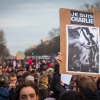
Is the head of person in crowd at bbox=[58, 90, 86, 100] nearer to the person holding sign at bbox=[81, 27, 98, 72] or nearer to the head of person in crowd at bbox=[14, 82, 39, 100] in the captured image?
the head of person in crowd at bbox=[14, 82, 39, 100]

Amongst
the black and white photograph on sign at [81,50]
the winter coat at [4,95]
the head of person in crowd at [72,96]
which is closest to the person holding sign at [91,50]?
the black and white photograph on sign at [81,50]

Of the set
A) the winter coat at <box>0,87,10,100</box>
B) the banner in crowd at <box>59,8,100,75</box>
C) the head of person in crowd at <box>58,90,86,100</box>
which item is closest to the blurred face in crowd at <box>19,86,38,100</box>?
the head of person in crowd at <box>58,90,86,100</box>

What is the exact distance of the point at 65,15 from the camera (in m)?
4.66

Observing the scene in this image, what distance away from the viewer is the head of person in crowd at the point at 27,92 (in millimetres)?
3221

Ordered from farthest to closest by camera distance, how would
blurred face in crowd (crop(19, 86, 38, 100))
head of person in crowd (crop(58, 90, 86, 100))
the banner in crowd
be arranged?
the banner in crowd → blurred face in crowd (crop(19, 86, 38, 100)) → head of person in crowd (crop(58, 90, 86, 100))

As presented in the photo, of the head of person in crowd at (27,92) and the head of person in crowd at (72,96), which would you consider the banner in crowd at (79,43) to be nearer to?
the head of person in crowd at (27,92)

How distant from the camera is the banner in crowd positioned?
462 cm

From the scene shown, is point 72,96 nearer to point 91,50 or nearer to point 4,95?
point 91,50

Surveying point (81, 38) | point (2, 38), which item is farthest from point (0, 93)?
point (2, 38)

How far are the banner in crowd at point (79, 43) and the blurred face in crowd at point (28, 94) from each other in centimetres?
130

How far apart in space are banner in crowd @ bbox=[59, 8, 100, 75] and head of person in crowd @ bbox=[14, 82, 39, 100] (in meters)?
1.25

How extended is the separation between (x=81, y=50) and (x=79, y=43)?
0.10m

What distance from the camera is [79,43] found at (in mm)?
4688

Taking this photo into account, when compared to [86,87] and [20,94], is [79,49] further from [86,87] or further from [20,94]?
[20,94]
